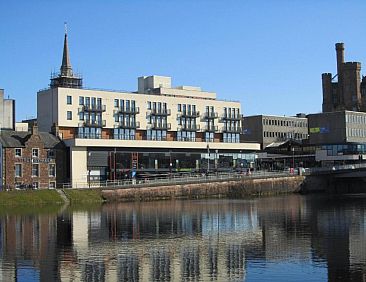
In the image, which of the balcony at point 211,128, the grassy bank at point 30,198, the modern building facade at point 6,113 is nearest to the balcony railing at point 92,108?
the modern building facade at point 6,113

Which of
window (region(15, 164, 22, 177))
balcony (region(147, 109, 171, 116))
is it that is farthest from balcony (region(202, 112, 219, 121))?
window (region(15, 164, 22, 177))

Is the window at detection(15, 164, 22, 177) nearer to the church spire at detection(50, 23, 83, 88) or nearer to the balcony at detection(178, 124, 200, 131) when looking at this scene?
the church spire at detection(50, 23, 83, 88)

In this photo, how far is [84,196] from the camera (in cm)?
9088

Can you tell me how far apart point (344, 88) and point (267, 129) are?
111ft

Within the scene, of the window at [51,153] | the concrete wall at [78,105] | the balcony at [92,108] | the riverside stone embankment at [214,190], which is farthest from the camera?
the balcony at [92,108]

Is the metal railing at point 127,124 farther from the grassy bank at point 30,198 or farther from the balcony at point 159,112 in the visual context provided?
the grassy bank at point 30,198

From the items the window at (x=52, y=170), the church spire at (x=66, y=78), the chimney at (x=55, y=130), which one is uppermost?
the church spire at (x=66, y=78)

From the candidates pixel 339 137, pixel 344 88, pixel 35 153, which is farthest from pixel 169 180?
pixel 344 88

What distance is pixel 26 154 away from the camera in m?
99.6

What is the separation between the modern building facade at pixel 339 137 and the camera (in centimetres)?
14525

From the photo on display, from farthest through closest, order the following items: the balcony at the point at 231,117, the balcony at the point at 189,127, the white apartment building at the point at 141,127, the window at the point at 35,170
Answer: the balcony at the point at 231,117
the balcony at the point at 189,127
the white apartment building at the point at 141,127
the window at the point at 35,170

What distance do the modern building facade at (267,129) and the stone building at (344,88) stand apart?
17588 mm

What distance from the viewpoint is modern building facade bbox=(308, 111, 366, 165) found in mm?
145250

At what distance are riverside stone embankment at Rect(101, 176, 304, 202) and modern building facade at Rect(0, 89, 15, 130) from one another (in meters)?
38.9
